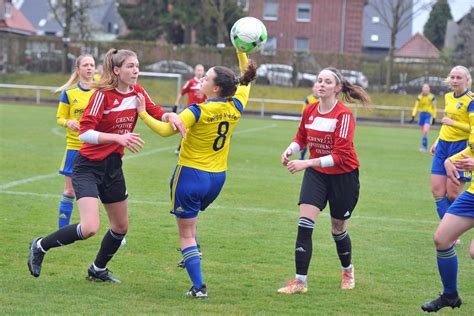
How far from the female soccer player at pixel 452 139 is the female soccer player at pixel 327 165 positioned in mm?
2595

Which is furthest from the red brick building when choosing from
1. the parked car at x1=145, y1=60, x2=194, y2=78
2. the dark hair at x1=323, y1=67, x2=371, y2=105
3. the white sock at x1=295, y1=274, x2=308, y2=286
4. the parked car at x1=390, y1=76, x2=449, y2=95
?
the white sock at x1=295, y1=274, x2=308, y2=286

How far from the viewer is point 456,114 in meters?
9.39

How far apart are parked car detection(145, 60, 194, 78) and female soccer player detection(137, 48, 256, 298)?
37.5 meters

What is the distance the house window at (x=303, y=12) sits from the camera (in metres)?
61.9

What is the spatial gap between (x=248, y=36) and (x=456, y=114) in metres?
3.50

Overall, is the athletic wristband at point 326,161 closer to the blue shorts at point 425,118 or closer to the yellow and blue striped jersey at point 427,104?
the blue shorts at point 425,118

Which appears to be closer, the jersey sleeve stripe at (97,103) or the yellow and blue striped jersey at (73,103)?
the jersey sleeve stripe at (97,103)

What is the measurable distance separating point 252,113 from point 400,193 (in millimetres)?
23984

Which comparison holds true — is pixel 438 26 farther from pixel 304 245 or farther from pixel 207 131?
pixel 207 131

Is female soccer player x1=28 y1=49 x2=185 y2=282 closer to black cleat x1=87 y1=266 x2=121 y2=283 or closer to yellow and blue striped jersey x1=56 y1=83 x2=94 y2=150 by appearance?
black cleat x1=87 y1=266 x2=121 y2=283

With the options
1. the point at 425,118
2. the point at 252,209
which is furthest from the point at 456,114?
the point at 425,118

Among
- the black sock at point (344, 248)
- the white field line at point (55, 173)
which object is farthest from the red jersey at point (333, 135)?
the white field line at point (55, 173)

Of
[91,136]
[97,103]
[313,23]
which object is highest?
[313,23]

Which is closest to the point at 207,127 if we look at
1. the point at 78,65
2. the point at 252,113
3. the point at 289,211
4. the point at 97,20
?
the point at 78,65
